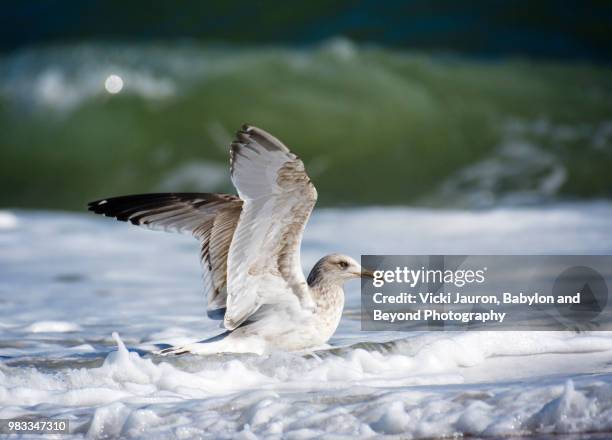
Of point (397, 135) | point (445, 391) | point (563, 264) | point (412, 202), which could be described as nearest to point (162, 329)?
point (445, 391)

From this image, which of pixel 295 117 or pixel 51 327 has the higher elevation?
pixel 295 117

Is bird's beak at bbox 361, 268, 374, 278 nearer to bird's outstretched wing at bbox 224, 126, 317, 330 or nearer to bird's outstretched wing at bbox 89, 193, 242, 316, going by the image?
bird's outstretched wing at bbox 224, 126, 317, 330

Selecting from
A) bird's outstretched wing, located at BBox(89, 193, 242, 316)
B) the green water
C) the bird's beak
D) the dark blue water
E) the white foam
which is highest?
A: the dark blue water

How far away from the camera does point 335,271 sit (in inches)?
165

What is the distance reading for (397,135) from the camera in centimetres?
1195

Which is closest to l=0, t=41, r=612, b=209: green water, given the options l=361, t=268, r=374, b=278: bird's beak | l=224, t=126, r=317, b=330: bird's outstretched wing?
l=361, t=268, r=374, b=278: bird's beak

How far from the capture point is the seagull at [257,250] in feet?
11.9

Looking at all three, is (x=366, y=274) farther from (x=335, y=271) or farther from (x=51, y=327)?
(x=51, y=327)
